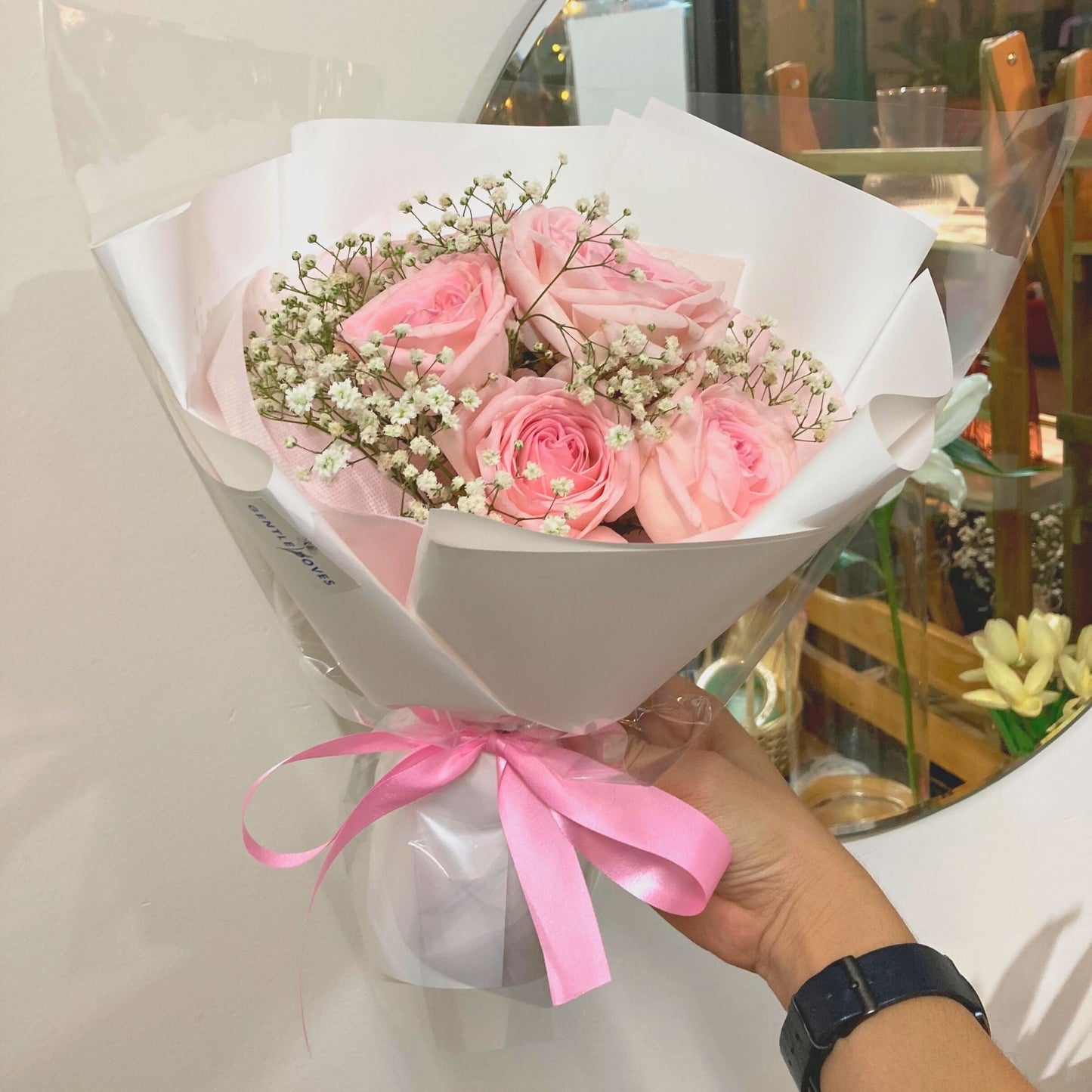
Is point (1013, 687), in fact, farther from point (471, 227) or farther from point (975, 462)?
point (471, 227)

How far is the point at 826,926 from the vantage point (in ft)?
2.24

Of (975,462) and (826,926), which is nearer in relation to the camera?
(826,926)

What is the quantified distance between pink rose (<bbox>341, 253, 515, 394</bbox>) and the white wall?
303 mm

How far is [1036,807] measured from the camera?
97 centimetres

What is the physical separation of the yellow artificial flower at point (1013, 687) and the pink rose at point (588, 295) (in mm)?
547

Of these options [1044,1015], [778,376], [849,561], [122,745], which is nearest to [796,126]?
[778,376]

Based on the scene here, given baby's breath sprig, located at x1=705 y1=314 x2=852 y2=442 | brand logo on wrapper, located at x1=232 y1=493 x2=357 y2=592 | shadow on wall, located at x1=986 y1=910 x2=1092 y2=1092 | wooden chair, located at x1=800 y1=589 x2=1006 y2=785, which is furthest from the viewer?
shadow on wall, located at x1=986 y1=910 x2=1092 y2=1092

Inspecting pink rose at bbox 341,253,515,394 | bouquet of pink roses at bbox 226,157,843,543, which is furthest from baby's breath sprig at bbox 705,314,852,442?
pink rose at bbox 341,253,515,394

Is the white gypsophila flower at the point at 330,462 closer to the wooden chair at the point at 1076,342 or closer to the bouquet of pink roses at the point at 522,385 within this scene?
the bouquet of pink roses at the point at 522,385

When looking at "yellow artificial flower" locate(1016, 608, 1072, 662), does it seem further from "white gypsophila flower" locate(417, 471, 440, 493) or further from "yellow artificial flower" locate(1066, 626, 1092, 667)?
"white gypsophila flower" locate(417, 471, 440, 493)

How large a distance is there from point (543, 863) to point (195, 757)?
38 centimetres

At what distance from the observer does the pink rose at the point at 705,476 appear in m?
0.49

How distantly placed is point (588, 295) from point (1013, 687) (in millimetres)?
642

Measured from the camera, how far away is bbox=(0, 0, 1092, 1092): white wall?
70cm
